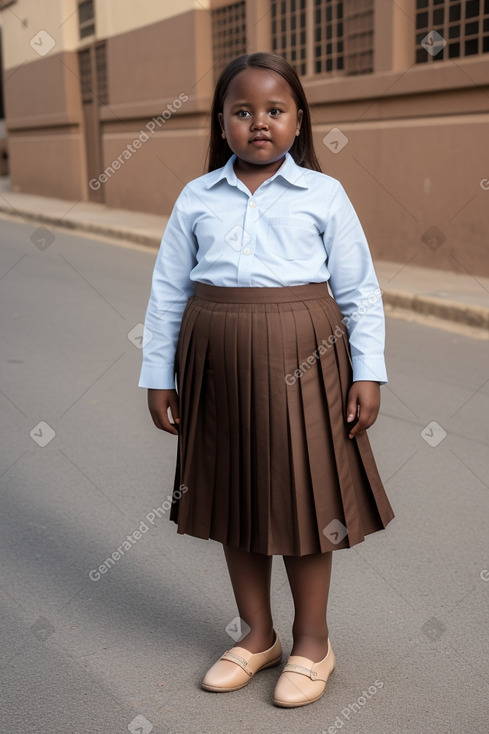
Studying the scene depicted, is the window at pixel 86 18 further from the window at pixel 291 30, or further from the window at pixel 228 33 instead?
the window at pixel 291 30

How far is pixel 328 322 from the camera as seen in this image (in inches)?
99.3

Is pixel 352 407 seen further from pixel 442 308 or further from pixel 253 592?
pixel 442 308

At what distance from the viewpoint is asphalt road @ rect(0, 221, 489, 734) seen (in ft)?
8.52

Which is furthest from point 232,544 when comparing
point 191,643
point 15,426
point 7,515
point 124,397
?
point 124,397

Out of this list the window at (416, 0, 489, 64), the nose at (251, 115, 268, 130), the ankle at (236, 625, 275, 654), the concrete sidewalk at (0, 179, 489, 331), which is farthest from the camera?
the window at (416, 0, 489, 64)

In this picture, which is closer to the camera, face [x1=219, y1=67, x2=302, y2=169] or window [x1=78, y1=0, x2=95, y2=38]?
face [x1=219, y1=67, x2=302, y2=169]

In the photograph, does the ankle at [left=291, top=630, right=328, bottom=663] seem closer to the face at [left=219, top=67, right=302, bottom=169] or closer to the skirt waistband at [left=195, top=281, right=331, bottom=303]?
the skirt waistband at [left=195, top=281, right=331, bottom=303]

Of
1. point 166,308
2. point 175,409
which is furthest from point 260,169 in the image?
point 175,409

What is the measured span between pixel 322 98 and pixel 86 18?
855cm

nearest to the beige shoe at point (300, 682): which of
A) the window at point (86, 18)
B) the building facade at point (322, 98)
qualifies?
the building facade at point (322, 98)

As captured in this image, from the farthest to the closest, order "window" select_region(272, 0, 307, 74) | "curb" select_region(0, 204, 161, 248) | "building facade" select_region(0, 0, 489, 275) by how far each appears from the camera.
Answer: "curb" select_region(0, 204, 161, 248), "window" select_region(272, 0, 307, 74), "building facade" select_region(0, 0, 489, 275)

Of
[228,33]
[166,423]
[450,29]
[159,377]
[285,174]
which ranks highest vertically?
[228,33]

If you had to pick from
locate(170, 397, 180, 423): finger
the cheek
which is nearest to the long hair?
the cheek

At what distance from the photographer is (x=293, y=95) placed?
2.48 metres
